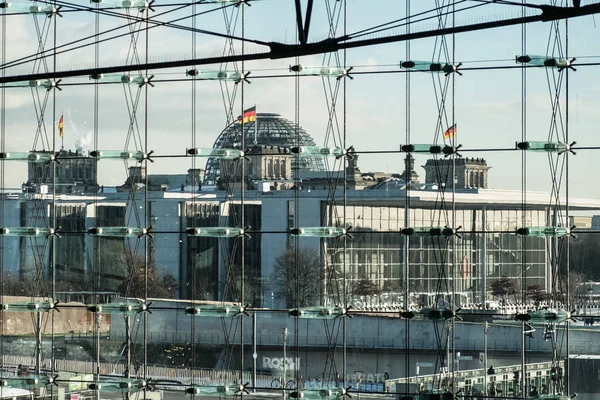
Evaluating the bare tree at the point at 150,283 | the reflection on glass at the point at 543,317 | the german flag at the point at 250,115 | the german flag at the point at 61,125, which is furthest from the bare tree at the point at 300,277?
the reflection on glass at the point at 543,317

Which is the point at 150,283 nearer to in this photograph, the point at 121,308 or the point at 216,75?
the point at 121,308

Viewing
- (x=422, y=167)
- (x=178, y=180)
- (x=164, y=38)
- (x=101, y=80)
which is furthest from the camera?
(x=178, y=180)

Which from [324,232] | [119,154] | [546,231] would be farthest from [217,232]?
[546,231]

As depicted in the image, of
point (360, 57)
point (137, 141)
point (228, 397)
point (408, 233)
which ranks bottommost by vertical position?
point (228, 397)

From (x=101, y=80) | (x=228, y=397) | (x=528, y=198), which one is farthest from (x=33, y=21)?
(x=528, y=198)

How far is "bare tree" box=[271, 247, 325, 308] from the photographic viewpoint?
17.3m

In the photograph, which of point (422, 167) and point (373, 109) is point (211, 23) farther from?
point (422, 167)

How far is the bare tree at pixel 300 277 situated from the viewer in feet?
56.7

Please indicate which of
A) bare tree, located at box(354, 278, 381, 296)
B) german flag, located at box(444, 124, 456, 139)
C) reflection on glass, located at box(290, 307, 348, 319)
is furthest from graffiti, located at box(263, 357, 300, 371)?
german flag, located at box(444, 124, 456, 139)

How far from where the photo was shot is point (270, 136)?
22703 mm

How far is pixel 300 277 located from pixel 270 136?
5179 mm

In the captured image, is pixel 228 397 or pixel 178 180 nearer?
pixel 228 397

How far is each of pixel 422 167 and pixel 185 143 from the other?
3.00 m

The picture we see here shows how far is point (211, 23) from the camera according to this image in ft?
50.8
